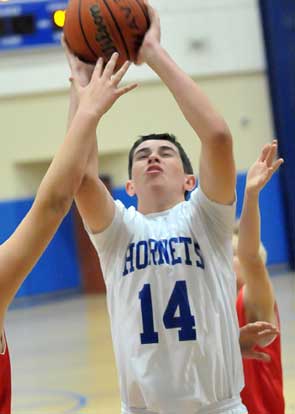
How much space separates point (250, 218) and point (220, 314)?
1.47 ft

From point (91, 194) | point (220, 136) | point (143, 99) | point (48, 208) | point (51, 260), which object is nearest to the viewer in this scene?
point (48, 208)

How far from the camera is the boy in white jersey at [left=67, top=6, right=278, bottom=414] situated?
8.40 feet

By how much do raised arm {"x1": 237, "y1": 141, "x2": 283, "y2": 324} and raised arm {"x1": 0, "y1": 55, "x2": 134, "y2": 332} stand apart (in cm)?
110

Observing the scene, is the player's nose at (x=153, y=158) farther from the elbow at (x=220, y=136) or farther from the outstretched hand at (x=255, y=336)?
the outstretched hand at (x=255, y=336)

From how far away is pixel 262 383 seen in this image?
10.6 ft

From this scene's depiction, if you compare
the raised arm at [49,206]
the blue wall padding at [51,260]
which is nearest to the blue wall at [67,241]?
the blue wall padding at [51,260]

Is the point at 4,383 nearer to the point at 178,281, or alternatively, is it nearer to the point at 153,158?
the point at 178,281

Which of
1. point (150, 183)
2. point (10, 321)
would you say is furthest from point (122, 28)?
point (10, 321)

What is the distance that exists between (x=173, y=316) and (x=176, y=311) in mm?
17

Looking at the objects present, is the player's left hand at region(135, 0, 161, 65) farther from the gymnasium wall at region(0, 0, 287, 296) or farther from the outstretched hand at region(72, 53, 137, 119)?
the gymnasium wall at region(0, 0, 287, 296)

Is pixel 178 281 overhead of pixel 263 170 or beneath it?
beneath

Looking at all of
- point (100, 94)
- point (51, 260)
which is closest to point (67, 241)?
point (51, 260)

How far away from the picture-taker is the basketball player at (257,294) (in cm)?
293

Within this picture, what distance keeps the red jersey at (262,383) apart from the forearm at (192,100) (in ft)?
2.95
